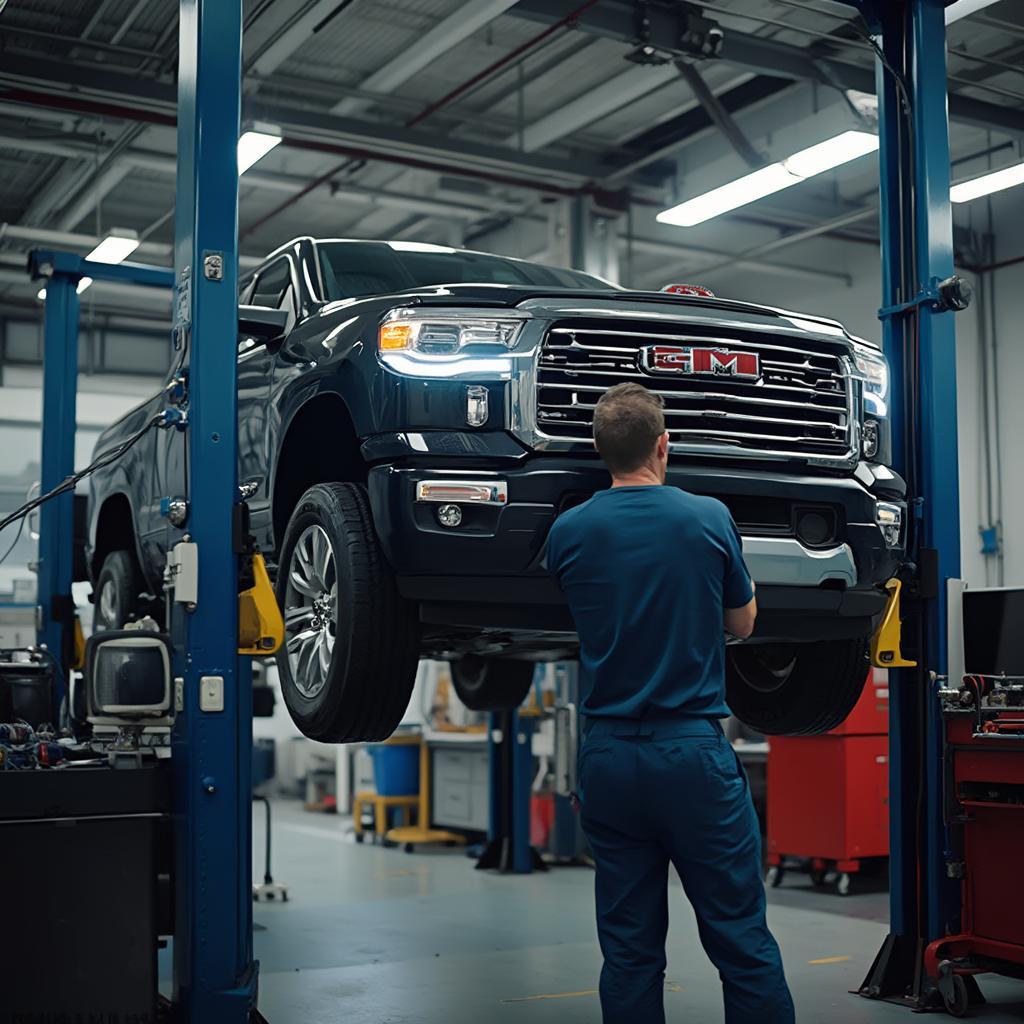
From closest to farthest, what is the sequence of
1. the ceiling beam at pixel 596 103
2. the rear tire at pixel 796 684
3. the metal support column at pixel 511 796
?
the rear tire at pixel 796 684, the metal support column at pixel 511 796, the ceiling beam at pixel 596 103

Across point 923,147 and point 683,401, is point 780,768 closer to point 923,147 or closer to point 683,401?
point 923,147

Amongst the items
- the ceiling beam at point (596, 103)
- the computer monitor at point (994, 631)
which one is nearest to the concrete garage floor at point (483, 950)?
the computer monitor at point (994, 631)

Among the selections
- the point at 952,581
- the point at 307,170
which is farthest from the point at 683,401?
the point at 307,170

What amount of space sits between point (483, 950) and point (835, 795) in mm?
3309

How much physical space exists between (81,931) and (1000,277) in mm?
11294

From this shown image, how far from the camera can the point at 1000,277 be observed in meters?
13.0

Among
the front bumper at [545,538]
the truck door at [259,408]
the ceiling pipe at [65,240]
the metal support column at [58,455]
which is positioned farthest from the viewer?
the ceiling pipe at [65,240]

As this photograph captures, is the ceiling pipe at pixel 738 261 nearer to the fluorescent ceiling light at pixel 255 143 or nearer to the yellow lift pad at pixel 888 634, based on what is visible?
the fluorescent ceiling light at pixel 255 143

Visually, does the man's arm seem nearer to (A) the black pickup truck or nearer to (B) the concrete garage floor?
(A) the black pickup truck

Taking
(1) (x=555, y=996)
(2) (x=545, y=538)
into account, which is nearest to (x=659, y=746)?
(2) (x=545, y=538)

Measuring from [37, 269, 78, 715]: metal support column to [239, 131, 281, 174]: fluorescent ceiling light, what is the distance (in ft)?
5.75

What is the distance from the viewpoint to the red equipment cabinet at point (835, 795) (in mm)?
9227

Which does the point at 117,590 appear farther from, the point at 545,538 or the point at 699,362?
the point at 699,362

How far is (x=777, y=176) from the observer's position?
9484 mm
